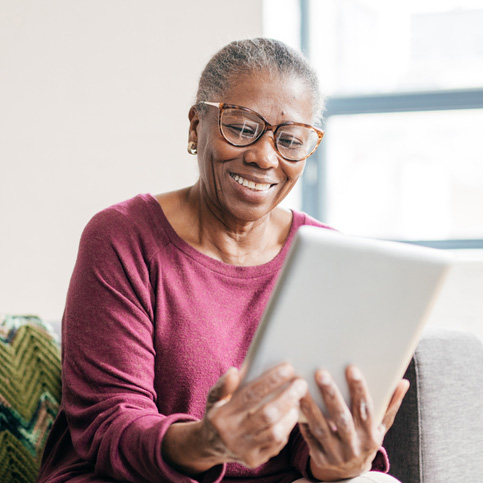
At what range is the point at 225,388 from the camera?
0.84 meters

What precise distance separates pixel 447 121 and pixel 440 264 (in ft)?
6.96

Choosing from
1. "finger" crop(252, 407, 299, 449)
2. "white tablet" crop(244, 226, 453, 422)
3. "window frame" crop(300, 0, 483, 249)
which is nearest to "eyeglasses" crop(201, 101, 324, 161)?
"white tablet" crop(244, 226, 453, 422)

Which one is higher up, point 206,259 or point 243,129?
point 243,129

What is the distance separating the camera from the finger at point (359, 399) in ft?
2.90

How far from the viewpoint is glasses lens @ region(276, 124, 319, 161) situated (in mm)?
1204

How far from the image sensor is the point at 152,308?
3.99ft

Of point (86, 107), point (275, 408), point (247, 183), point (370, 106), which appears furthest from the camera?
point (370, 106)

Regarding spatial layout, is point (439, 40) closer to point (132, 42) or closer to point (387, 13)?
point (387, 13)

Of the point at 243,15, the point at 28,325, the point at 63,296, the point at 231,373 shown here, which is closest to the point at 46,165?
the point at 63,296

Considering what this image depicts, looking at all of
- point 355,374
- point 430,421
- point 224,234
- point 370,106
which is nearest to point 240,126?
point 224,234

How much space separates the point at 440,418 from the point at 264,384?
26.1 inches

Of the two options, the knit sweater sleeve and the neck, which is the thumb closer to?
the knit sweater sleeve

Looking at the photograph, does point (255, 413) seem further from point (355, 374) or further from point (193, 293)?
point (193, 293)

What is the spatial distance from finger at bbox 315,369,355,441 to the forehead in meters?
0.50
